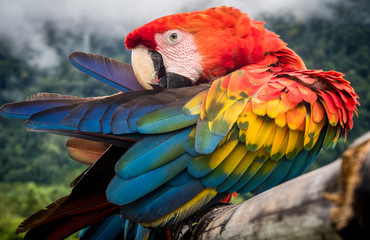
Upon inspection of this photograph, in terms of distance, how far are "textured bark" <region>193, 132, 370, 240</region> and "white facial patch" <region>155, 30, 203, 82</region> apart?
2.13ft

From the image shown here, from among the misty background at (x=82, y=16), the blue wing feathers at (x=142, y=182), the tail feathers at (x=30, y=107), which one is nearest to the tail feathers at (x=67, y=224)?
the blue wing feathers at (x=142, y=182)

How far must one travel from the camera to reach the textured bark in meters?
0.30

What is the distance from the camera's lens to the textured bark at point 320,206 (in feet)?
0.97

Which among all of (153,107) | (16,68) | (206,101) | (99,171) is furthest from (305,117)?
(16,68)

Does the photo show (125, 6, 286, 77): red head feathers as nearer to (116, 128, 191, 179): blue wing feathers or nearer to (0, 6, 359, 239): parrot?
(0, 6, 359, 239): parrot

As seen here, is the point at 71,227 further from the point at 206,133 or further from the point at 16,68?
the point at 16,68

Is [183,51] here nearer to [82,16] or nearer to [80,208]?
[80,208]

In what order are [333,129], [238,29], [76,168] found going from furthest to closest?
[76,168]
[238,29]
[333,129]

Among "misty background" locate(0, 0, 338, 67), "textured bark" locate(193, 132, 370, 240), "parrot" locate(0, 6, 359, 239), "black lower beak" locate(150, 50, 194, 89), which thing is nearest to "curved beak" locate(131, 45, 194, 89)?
"black lower beak" locate(150, 50, 194, 89)

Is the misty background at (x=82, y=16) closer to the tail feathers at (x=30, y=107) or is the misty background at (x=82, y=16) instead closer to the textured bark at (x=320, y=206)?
the tail feathers at (x=30, y=107)

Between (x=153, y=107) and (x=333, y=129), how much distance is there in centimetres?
52

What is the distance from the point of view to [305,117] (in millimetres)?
836

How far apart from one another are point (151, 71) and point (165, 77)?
0.06 meters

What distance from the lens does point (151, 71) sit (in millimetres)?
1090
